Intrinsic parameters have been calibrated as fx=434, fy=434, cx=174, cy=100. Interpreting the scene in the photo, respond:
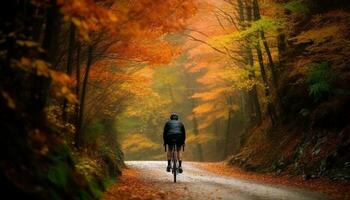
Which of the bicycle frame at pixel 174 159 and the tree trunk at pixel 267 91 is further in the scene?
the tree trunk at pixel 267 91

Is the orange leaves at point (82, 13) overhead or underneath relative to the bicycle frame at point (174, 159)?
overhead

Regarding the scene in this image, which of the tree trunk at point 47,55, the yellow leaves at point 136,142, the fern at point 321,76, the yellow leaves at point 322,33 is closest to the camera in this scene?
the tree trunk at point 47,55

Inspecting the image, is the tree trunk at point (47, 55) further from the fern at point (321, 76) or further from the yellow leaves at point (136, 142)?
the yellow leaves at point (136, 142)

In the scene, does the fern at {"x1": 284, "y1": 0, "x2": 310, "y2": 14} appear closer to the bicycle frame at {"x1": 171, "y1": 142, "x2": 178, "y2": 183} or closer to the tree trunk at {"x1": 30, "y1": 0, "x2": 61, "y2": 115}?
the bicycle frame at {"x1": 171, "y1": 142, "x2": 178, "y2": 183}

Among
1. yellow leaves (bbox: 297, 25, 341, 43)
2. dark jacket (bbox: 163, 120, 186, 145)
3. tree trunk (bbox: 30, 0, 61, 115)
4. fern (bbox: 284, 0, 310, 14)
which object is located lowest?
dark jacket (bbox: 163, 120, 186, 145)

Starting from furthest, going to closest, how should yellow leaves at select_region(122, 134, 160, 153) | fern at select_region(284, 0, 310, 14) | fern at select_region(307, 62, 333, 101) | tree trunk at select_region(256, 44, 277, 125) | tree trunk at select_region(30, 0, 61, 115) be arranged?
1. yellow leaves at select_region(122, 134, 160, 153)
2. tree trunk at select_region(256, 44, 277, 125)
3. fern at select_region(284, 0, 310, 14)
4. fern at select_region(307, 62, 333, 101)
5. tree trunk at select_region(30, 0, 61, 115)

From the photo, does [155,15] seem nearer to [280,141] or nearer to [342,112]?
[342,112]

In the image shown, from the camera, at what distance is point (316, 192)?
1098cm

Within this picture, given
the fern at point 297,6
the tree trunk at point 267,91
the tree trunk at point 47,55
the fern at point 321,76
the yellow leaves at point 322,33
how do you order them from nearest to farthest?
the tree trunk at point 47,55
the yellow leaves at point 322,33
the fern at point 321,76
the fern at point 297,6
the tree trunk at point 267,91

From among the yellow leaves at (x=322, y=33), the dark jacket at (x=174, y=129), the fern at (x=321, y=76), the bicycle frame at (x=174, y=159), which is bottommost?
the bicycle frame at (x=174, y=159)

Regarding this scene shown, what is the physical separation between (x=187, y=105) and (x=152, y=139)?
220 inches

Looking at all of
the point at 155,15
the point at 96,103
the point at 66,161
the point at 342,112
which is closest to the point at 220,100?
the point at 96,103

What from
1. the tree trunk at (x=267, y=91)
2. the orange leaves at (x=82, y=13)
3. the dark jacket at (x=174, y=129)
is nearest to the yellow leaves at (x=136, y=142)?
the tree trunk at (x=267, y=91)

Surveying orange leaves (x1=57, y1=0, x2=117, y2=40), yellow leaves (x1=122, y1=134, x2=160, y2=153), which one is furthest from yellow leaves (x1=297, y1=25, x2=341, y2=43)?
yellow leaves (x1=122, y1=134, x2=160, y2=153)
